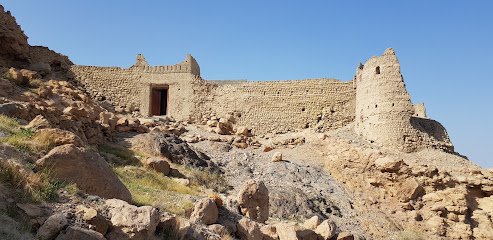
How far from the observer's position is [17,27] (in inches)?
765

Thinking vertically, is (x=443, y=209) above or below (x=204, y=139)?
below

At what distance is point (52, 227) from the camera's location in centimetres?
436

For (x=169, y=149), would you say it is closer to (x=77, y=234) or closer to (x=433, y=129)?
(x=77, y=234)

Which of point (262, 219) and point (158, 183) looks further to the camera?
point (158, 183)

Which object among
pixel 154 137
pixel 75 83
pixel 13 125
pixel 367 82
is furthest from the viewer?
pixel 75 83

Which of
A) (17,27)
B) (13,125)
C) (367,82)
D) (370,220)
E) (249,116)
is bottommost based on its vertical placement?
(370,220)

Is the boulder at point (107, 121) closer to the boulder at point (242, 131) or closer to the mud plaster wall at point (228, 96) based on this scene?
the mud plaster wall at point (228, 96)

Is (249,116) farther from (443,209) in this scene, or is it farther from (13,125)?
(13,125)

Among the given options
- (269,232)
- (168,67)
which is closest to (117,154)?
(269,232)

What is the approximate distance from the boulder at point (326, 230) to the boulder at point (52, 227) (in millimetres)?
5660

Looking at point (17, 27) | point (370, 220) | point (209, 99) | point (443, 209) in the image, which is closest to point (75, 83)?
point (17, 27)

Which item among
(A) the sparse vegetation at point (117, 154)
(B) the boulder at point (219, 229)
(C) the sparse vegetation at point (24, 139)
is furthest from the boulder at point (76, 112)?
(B) the boulder at point (219, 229)

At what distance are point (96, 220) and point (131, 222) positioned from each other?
0.47 m

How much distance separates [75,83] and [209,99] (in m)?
7.85
